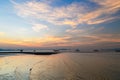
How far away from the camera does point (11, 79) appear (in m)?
17.9

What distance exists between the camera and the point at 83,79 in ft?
56.2

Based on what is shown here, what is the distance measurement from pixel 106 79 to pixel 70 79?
14.8 feet

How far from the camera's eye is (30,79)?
17.8m

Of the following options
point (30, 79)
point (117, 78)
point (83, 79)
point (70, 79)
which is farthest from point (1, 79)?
point (117, 78)

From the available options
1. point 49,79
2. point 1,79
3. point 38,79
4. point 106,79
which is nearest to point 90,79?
point 106,79

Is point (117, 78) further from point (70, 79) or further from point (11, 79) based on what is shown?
point (11, 79)

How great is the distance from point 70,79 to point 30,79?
5251 millimetres

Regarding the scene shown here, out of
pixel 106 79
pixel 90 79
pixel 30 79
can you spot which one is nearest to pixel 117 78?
pixel 106 79

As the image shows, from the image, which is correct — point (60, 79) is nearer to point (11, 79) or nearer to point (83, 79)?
point (83, 79)

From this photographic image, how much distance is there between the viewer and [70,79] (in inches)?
682

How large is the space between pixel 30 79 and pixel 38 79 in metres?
1.08

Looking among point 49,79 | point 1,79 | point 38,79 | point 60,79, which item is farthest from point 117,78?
point 1,79

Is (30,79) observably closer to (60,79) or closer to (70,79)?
(60,79)

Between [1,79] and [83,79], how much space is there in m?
10.7
